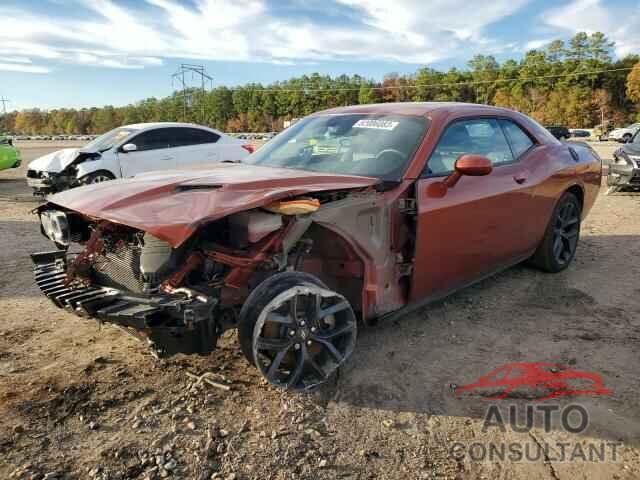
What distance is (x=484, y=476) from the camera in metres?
2.23

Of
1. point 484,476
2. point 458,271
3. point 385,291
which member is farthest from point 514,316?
point 484,476

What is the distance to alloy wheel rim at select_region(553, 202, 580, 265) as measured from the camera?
4.96 m

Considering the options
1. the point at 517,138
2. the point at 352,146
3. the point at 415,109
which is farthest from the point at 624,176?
the point at 352,146

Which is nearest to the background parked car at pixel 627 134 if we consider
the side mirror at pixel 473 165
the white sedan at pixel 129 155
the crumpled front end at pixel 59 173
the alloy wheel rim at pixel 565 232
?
the alloy wheel rim at pixel 565 232

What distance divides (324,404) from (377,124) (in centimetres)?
205

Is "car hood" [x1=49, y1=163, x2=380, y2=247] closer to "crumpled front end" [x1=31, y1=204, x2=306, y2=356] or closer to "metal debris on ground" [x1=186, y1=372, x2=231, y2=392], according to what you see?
"crumpled front end" [x1=31, y1=204, x2=306, y2=356]

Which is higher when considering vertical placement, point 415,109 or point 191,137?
point 415,109

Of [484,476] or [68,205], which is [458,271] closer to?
[484,476]

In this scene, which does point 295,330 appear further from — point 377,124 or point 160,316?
point 377,124

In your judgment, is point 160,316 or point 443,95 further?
point 443,95

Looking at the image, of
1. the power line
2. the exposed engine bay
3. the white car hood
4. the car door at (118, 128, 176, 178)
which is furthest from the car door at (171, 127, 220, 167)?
the power line

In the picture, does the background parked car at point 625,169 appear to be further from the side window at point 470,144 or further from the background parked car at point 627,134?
the side window at point 470,144

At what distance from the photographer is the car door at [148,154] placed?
991 cm

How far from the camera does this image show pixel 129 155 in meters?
9.95
